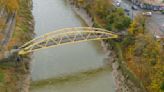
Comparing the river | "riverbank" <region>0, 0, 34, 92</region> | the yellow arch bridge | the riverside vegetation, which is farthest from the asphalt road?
"riverbank" <region>0, 0, 34, 92</region>

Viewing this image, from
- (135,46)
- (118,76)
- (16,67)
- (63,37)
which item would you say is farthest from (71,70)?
(135,46)

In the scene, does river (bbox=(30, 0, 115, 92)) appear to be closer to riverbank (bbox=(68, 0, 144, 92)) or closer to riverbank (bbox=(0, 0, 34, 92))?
→ riverbank (bbox=(68, 0, 144, 92))

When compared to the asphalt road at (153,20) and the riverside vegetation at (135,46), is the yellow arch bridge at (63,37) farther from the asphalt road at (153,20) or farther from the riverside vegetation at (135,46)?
the asphalt road at (153,20)

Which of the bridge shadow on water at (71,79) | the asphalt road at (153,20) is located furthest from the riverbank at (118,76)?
the asphalt road at (153,20)

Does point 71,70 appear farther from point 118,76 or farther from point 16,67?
point 16,67

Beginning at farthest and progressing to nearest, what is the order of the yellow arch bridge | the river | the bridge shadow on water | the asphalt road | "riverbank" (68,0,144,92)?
the asphalt road < the yellow arch bridge < the bridge shadow on water < the river < "riverbank" (68,0,144,92)

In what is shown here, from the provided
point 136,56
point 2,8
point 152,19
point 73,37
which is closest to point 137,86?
point 136,56
